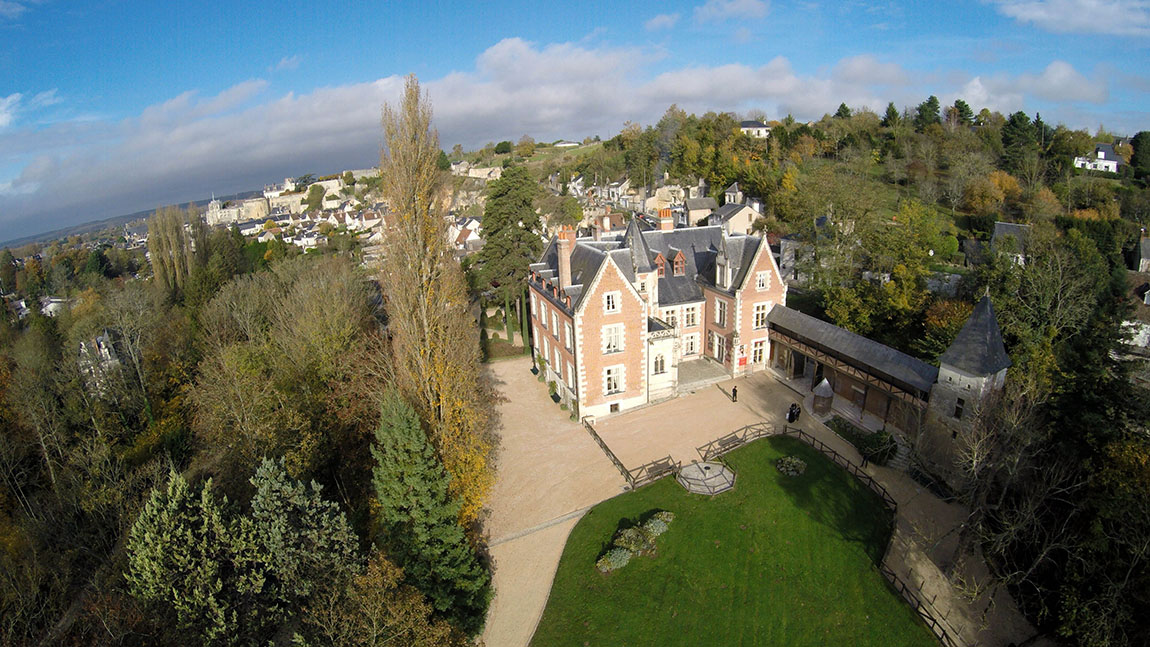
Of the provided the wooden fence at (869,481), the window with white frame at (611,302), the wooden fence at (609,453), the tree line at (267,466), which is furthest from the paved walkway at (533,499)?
the window with white frame at (611,302)

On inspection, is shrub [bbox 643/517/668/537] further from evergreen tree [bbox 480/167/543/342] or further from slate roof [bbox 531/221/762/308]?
evergreen tree [bbox 480/167/543/342]

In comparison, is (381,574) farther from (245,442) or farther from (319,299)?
(319,299)

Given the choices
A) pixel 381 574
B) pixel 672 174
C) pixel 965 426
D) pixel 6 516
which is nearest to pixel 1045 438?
pixel 965 426

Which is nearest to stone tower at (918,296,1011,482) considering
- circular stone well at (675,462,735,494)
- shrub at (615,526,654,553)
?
circular stone well at (675,462,735,494)

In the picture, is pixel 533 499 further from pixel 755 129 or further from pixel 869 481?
pixel 755 129

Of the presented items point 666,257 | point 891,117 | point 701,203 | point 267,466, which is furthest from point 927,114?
point 267,466

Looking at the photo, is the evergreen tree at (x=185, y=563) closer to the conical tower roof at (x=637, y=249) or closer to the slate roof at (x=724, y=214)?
the conical tower roof at (x=637, y=249)
